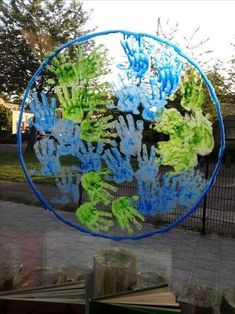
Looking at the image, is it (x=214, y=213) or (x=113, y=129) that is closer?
(x=113, y=129)

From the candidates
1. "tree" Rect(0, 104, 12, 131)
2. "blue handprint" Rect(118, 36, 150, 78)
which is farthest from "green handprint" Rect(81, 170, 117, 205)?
"tree" Rect(0, 104, 12, 131)

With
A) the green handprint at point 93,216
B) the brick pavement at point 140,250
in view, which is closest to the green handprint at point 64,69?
the green handprint at point 93,216

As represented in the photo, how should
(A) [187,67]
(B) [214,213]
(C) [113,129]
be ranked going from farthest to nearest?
1. (B) [214,213]
2. (C) [113,129]
3. (A) [187,67]

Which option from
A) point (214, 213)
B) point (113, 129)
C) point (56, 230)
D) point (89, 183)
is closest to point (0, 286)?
point (89, 183)

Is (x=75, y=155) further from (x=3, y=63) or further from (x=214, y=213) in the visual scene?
(x=3, y=63)

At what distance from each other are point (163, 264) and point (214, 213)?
3.76 meters

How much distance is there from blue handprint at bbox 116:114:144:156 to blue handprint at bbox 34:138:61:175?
57 centimetres

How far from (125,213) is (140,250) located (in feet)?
7.76

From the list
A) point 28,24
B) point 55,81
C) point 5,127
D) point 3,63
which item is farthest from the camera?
point 5,127

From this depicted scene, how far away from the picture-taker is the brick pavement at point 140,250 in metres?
4.61

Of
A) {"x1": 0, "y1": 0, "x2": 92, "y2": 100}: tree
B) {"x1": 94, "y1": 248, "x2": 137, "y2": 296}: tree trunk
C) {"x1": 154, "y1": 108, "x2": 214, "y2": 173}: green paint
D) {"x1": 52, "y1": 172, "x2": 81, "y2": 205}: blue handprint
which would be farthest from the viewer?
{"x1": 0, "y1": 0, "x2": 92, "y2": 100}: tree

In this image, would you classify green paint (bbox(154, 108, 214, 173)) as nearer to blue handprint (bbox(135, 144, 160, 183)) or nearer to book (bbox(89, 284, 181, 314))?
blue handprint (bbox(135, 144, 160, 183))

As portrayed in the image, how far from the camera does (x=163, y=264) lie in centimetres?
415

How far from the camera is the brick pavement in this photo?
15.1ft
